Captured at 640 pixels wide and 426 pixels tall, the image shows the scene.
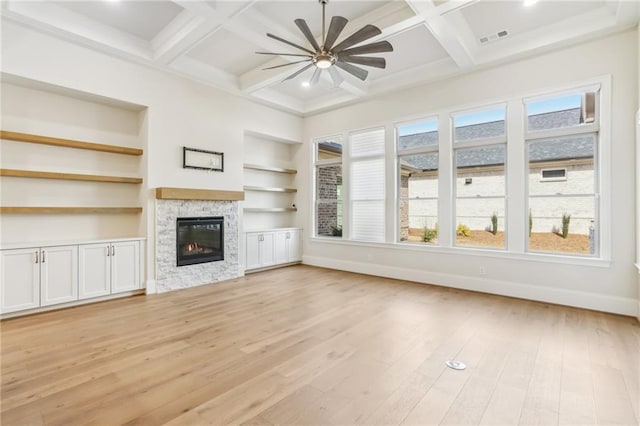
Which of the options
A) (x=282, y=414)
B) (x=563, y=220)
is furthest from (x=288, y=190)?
(x=282, y=414)

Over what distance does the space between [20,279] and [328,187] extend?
5467 millimetres

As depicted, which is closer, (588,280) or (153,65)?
(588,280)

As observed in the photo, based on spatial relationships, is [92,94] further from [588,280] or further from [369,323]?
[588,280]

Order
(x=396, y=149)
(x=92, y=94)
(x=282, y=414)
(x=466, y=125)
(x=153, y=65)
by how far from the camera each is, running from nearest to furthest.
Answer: (x=282, y=414) → (x=92, y=94) → (x=153, y=65) → (x=466, y=125) → (x=396, y=149)

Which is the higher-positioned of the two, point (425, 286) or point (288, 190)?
point (288, 190)

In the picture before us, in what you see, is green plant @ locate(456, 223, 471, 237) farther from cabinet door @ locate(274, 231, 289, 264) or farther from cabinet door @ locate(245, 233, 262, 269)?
cabinet door @ locate(245, 233, 262, 269)

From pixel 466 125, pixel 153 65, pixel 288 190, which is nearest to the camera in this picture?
pixel 153 65

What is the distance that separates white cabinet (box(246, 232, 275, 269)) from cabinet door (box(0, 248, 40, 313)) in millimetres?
3262

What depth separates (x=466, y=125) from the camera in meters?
5.38

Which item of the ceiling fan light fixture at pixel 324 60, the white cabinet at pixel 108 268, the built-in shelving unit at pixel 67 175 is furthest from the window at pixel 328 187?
the white cabinet at pixel 108 268

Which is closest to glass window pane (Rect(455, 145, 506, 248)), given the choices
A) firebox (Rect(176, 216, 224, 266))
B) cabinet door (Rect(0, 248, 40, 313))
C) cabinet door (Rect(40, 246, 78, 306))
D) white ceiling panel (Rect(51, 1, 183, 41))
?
firebox (Rect(176, 216, 224, 266))

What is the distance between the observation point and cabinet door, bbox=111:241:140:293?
4645 millimetres

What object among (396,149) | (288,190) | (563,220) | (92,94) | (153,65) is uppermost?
(153,65)

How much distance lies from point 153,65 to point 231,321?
4146 mm
